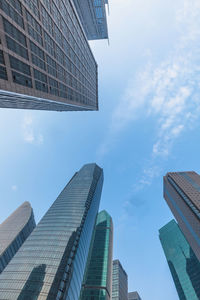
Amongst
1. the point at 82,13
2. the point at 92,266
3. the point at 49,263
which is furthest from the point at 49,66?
the point at 92,266

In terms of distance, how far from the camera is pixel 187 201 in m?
93.4

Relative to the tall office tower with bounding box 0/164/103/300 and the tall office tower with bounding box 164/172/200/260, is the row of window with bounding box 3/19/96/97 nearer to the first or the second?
the tall office tower with bounding box 0/164/103/300

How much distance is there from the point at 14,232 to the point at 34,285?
123 m

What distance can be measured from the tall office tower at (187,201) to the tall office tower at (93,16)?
139132 millimetres

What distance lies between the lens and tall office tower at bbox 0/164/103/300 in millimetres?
51688

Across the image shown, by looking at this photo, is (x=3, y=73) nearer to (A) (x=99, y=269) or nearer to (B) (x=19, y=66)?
(B) (x=19, y=66)

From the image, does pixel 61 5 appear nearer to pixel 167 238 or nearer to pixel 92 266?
pixel 92 266

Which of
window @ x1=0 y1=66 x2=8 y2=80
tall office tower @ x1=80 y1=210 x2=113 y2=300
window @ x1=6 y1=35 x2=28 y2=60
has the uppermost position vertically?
window @ x1=6 y1=35 x2=28 y2=60

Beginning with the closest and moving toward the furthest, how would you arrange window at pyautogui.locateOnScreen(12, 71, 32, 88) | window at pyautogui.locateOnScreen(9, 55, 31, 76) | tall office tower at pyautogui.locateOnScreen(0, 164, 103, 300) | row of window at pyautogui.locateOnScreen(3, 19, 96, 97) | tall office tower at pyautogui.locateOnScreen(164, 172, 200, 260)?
row of window at pyautogui.locateOnScreen(3, 19, 96, 97) → window at pyautogui.locateOnScreen(9, 55, 31, 76) → window at pyautogui.locateOnScreen(12, 71, 32, 88) → tall office tower at pyautogui.locateOnScreen(0, 164, 103, 300) → tall office tower at pyautogui.locateOnScreen(164, 172, 200, 260)

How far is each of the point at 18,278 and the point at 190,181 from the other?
11660 centimetres

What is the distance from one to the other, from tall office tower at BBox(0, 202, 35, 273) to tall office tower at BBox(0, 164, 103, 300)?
248 ft

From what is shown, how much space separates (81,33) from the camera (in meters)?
78.6

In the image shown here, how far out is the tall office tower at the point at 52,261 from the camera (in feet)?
170

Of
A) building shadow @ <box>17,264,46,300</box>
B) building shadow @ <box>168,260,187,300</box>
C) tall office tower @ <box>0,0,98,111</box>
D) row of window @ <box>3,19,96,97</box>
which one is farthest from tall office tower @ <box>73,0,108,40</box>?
building shadow @ <box>168,260,187,300</box>
